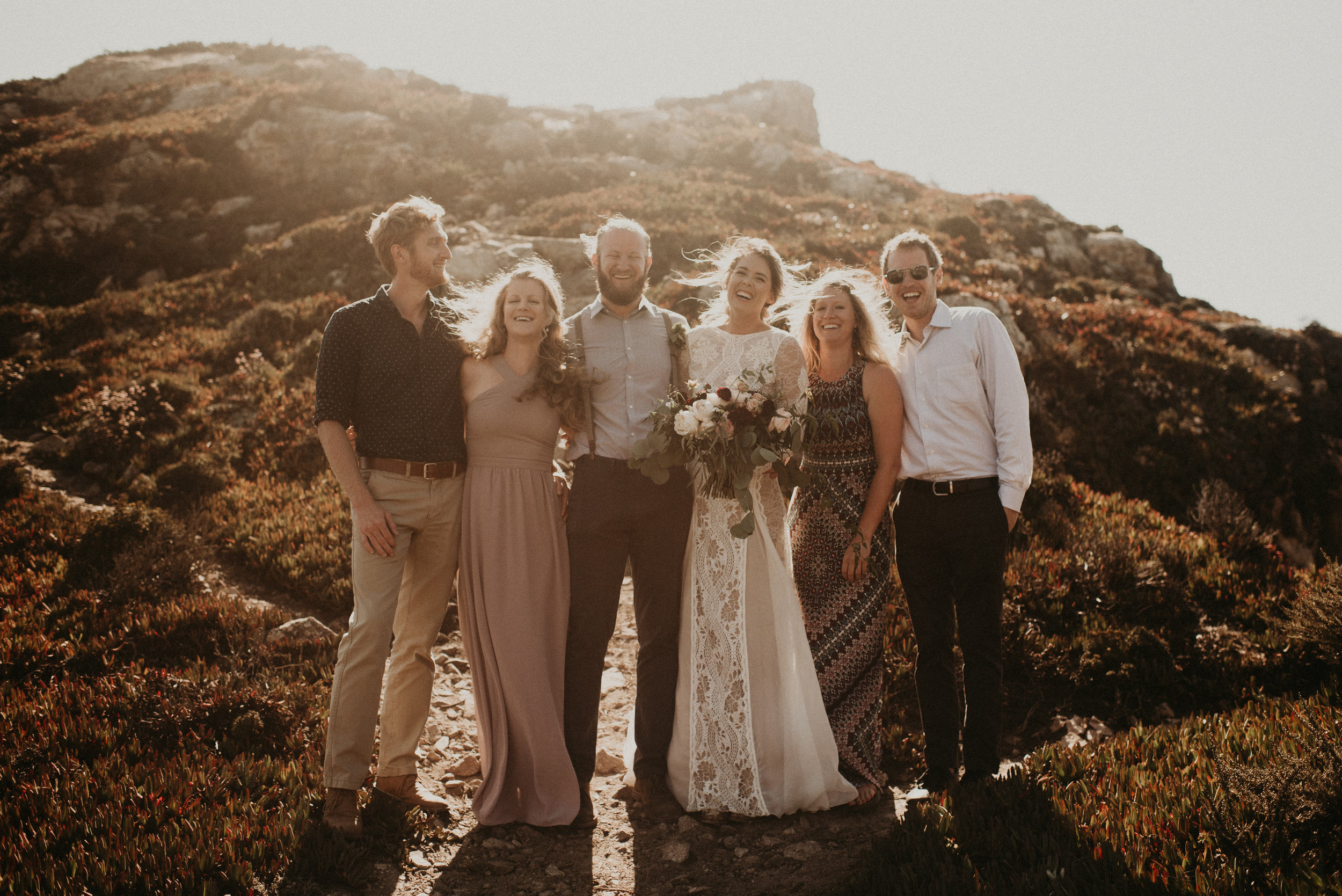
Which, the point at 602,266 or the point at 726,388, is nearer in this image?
the point at 726,388

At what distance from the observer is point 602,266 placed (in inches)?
160

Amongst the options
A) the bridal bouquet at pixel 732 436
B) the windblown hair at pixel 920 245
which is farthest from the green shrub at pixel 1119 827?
the windblown hair at pixel 920 245

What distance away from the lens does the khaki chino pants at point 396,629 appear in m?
3.59

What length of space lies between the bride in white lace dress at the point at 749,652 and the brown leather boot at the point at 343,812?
1.66 m

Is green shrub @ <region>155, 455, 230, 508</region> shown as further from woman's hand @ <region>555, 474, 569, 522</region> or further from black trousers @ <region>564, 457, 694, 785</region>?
black trousers @ <region>564, 457, 694, 785</region>

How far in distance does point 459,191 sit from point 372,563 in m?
17.7

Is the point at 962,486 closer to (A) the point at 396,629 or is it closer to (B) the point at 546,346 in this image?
(B) the point at 546,346

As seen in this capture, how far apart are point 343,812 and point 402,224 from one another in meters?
3.03

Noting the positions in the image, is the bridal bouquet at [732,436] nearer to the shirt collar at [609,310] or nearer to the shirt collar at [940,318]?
the shirt collar at [609,310]

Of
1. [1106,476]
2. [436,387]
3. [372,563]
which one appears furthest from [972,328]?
[1106,476]

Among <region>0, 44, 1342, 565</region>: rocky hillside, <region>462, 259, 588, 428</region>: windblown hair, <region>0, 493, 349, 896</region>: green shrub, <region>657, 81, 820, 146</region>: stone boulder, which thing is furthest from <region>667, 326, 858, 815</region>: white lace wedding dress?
<region>657, 81, 820, 146</region>: stone boulder

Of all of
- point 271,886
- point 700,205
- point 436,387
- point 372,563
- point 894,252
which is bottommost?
point 271,886

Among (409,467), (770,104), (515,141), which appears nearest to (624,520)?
(409,467)

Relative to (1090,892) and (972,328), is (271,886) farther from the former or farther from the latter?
(972,328)
